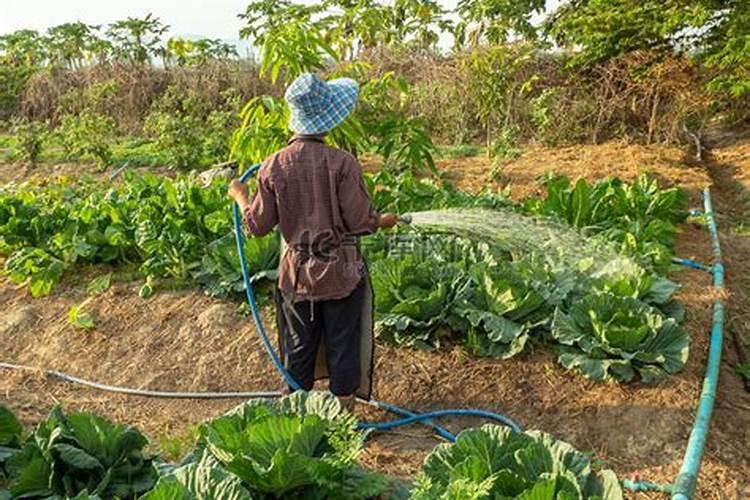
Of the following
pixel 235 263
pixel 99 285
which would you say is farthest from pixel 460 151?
pixel 99 285

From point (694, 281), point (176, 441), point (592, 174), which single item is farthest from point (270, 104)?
point (592, 174)

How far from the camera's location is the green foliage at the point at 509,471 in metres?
2.24

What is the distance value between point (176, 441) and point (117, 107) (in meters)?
10.6

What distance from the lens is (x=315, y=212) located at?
2.98 meters

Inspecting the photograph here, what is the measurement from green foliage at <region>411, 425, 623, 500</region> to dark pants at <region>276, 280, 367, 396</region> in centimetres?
81

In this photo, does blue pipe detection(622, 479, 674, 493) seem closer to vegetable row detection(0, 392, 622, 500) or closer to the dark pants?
vegetable row detection(0, 392, 622, 500)

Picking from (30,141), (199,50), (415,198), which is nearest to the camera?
(415,198)

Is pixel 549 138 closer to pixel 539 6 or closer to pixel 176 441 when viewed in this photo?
pixel 539 6

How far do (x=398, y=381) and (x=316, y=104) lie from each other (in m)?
1.60

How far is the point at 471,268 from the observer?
418 centimetres

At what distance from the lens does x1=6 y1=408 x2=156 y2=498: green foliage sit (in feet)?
8.49

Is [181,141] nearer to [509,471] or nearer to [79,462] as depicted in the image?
[79,462]

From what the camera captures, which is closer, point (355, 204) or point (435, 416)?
point (355, 204)

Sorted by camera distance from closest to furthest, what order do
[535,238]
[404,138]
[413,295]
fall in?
[413,295]
[404,138]
[535,238]
